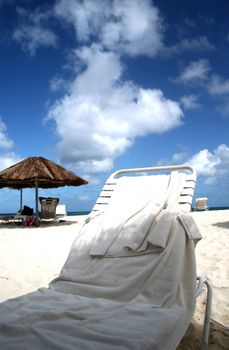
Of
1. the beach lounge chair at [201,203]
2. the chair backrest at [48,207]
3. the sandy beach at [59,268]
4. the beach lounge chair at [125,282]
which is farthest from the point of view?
the beach lounge chair at [201,203]

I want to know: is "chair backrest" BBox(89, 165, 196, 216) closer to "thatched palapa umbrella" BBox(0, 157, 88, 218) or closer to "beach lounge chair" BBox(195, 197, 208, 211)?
"thatched palapa umbrella" BBox(0, 157, 88, 218)

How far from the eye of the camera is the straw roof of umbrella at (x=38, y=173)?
11.2 metres

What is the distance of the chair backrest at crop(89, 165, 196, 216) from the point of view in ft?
9.98

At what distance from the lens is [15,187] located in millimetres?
14945

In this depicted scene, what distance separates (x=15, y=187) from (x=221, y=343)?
13631 mm

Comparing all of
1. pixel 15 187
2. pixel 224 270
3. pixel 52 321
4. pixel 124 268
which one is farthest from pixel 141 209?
pixel 15 187

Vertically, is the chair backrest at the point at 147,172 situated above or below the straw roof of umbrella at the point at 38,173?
below

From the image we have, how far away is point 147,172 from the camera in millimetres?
3621

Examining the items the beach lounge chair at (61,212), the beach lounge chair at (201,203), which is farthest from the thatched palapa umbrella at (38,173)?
the beach lounge chair at (201,203)

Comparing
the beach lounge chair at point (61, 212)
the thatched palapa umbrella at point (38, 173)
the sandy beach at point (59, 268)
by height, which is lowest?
the sandy beach at point (59, 268)

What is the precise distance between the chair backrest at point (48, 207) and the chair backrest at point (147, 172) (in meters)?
8.44

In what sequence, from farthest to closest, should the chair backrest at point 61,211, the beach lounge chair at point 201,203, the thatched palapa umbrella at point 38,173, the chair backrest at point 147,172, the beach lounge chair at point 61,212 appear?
the beach lounge chair at point 201,203 → the chair backrest at point 61,211 → the beach lounge chair at point 61,212 → the thatched palapa umbrella at point 38,173 → the chair backrest at point 147,172

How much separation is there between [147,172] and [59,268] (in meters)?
2.21

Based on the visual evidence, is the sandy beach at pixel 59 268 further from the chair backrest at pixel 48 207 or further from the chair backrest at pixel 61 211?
the chair backrest at pixel 61 211
